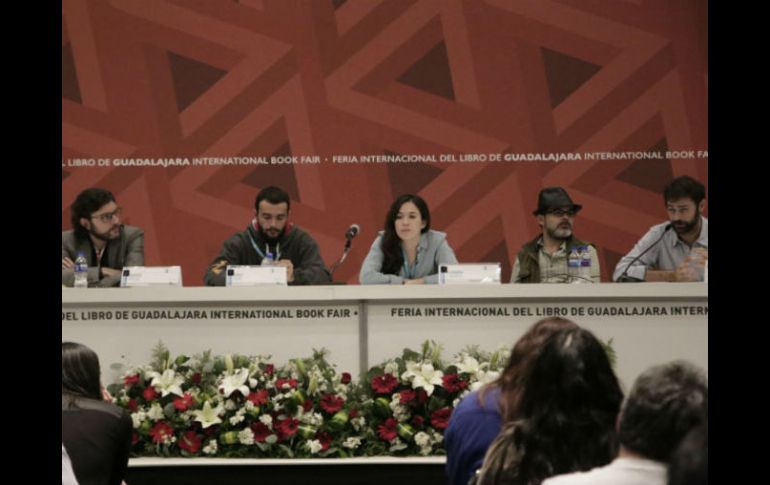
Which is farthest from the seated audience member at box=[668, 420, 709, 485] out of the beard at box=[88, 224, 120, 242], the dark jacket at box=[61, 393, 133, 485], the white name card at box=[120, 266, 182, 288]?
the beard at box=[88, 224, 120, 242]

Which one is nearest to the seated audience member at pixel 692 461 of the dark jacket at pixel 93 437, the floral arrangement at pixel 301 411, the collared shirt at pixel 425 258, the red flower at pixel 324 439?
the dark jacket at pixel 93 437

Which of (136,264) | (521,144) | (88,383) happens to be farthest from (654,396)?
(521,144)

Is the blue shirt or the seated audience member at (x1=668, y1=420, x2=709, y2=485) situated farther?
the blue shirt

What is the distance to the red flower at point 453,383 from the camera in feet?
12.0

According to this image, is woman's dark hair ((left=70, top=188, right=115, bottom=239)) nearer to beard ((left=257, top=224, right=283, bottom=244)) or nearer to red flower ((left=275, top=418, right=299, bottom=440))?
beard ((left=257, top=224, right=283, bottom=244))

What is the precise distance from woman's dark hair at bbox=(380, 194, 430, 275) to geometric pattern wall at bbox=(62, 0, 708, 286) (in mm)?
1659

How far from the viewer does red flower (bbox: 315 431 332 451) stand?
3.62m

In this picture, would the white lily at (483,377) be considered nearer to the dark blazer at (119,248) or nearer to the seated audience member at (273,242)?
the seated audience member at (273,242)

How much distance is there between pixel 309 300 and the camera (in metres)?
3.97

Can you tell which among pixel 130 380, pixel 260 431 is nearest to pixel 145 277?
pixel 130 380

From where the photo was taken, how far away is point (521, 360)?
2.17 meters

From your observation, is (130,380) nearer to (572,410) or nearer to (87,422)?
(87,422)

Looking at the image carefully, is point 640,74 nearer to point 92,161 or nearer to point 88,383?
point 92,161

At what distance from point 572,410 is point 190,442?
6.45 ft
